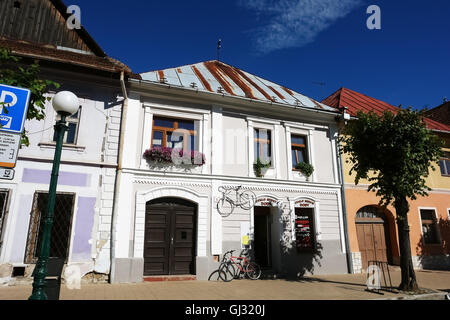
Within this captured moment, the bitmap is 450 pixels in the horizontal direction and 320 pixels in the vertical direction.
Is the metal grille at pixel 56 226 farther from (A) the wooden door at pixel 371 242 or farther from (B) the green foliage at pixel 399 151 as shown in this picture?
(A) the wooden door at pixel 371 242

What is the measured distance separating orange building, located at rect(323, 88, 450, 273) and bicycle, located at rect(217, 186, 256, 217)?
470 centimetres

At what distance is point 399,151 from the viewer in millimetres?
8945

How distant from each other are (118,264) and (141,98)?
19.5 ft

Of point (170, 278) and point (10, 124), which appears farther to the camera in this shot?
point (170, 278)

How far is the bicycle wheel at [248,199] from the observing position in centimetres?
1119

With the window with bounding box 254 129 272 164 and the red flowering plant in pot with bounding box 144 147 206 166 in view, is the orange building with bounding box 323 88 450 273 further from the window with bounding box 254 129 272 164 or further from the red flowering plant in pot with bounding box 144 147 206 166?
the red flowering plant in pot with bounding box 144 147 206 166

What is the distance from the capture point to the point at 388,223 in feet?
44.3

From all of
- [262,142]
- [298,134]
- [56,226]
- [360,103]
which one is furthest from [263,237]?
[360,103]

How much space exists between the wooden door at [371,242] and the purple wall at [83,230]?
1101 cm

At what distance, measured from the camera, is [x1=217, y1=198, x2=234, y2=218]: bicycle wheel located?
10804 mm

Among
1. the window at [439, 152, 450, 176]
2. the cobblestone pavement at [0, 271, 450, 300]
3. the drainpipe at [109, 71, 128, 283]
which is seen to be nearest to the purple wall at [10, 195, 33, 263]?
the cobblestone pavement at [0, 271, 450, 300]

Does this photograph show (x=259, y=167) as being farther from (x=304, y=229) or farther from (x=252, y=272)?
(x=252, y=272)

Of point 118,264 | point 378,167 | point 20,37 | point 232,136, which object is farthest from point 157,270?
point 20,37

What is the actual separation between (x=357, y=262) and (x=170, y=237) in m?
8.11
